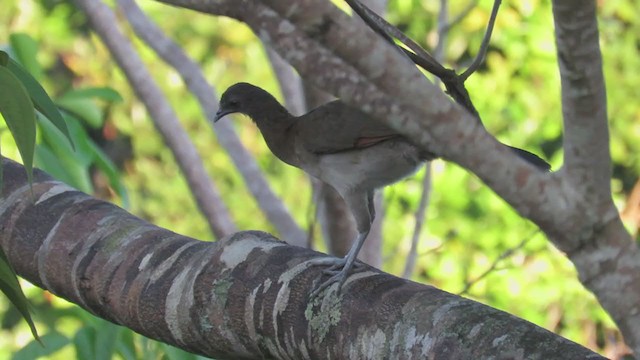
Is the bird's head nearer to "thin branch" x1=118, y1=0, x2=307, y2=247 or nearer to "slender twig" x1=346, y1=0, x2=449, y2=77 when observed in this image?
"thin branch" x1=118, y1=0, x2=307, y2=247

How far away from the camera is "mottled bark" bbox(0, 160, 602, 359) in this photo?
1381 mm

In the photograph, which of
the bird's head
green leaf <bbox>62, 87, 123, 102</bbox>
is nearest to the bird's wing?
the bird's head

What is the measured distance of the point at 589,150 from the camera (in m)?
1.00

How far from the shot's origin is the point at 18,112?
140cm

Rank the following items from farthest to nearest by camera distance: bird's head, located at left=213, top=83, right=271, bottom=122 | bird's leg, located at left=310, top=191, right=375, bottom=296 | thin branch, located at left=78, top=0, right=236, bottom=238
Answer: thin branch, located at left=78, top=0, right=236, bottom=238 < bird's head, located at left=213, top=83, right=271, bottom=122 < bird's leg, located at left=310, top=191, right=375, bottom=296

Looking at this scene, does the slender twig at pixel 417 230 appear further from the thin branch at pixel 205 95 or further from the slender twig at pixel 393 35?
the slender twig at pixel 393 35

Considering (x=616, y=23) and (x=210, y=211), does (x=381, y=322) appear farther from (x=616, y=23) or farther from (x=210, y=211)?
(x=616, y=23)

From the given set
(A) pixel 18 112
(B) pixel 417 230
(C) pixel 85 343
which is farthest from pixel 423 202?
(A) pixel 18 112

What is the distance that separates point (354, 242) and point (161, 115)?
136 centimetres

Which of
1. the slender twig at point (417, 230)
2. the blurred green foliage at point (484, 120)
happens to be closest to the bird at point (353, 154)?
the slender twig at point (417, 230)

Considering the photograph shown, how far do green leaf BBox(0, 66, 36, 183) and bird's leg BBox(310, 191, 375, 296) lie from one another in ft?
1.54

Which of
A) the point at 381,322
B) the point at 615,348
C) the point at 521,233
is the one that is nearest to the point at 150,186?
the point at 521,233

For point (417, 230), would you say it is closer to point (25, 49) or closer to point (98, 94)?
point (98, 94)

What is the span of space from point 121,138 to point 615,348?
3077 millimetres
